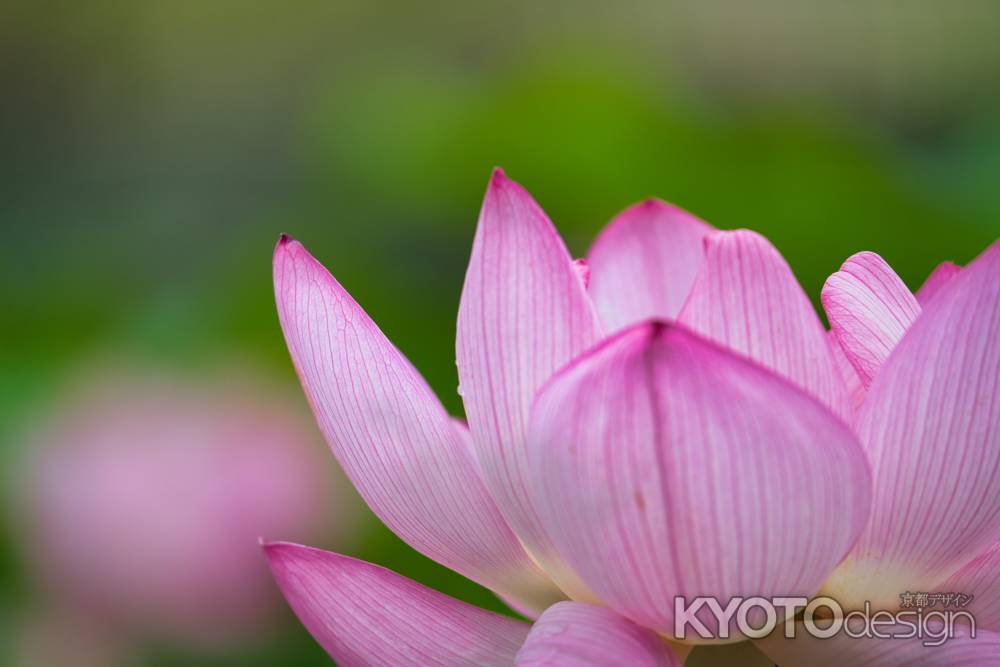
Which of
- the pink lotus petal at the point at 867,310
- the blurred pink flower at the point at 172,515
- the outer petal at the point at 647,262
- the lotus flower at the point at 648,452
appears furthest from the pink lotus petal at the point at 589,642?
the blurred pink flower at the point at 172,515

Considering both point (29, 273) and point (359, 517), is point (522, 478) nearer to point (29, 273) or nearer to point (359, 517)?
point (359, 517)

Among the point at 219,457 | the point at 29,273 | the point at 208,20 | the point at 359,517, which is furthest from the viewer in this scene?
the point at 208,20

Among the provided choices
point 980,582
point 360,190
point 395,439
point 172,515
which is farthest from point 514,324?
point 360,190

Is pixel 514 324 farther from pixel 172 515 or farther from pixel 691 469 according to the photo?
pixel 172 515

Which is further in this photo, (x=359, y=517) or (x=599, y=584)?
(x=359, y=517)

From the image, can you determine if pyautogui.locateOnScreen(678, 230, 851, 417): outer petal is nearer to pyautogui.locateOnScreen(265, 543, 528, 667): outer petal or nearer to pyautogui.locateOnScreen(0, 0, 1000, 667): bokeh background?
pyautogui.locateOnScreen(265, 543, 528, 667): outer petal

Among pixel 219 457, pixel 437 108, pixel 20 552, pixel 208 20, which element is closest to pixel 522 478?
pixel 219 457

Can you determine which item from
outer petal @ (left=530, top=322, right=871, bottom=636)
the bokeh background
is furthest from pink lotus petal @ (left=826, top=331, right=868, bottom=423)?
the bokeh background
